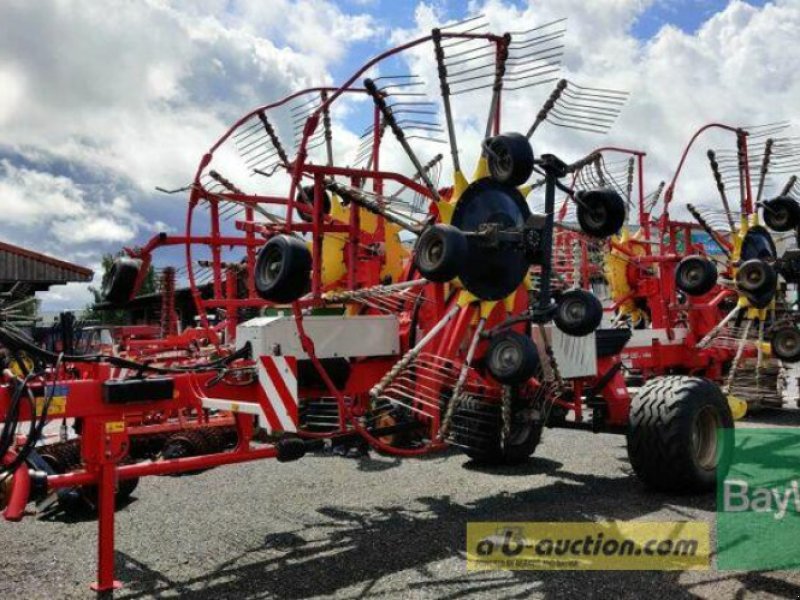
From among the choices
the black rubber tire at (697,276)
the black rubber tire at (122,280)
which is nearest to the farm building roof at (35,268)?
the black rubber tire at (122,280)

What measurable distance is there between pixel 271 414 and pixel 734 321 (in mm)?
7953

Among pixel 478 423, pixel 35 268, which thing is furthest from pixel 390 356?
pixel 35 268

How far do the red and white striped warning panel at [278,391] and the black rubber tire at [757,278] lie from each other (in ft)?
20.9

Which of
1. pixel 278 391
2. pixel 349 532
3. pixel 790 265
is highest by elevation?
pixel 790 265

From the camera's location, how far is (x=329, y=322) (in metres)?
A: 5.66

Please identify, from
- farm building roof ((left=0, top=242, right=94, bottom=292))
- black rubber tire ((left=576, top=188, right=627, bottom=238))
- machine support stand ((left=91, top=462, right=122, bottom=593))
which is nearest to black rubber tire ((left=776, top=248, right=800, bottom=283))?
black rubber tire ((left=576, top=188, right=627, bottom=238))

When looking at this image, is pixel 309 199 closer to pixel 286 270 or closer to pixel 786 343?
pixel 286 270

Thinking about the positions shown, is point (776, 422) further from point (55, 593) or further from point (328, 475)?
point (55, 593)

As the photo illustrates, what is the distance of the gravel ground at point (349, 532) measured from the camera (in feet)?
14.4

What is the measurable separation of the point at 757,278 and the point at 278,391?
654 cm

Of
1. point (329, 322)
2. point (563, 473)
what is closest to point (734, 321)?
point (563, 473)

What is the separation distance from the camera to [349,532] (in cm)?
564

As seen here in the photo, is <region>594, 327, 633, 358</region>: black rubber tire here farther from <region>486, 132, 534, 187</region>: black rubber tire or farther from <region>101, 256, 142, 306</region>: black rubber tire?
<region>101, 256, 142, 306</region>: black rubber tire

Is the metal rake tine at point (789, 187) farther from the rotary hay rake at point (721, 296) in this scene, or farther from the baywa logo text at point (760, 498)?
the baywa logo text at point (760, 498)
